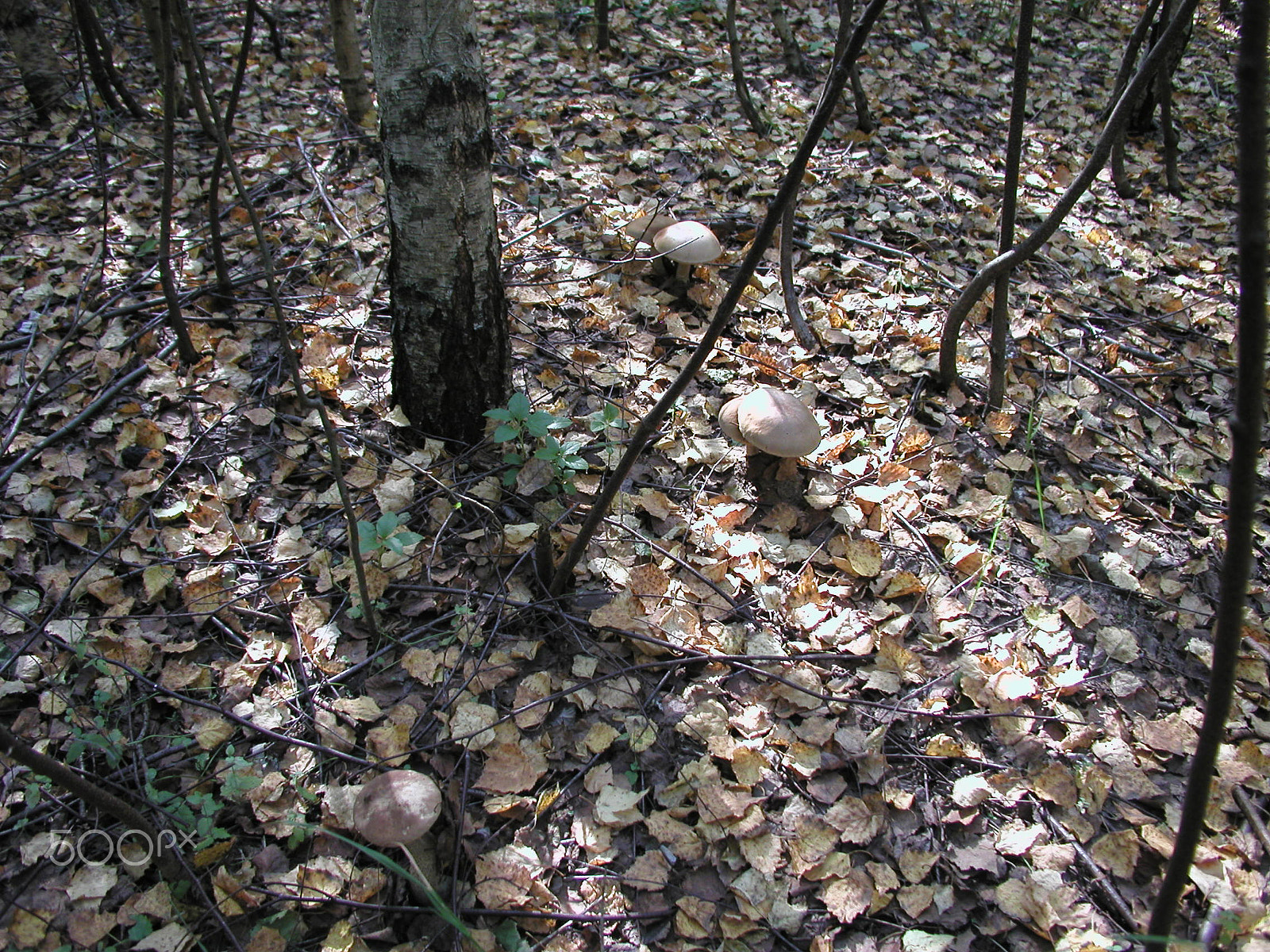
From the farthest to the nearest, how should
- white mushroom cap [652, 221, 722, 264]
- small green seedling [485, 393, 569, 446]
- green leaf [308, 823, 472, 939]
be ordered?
white mushroom cap [652, 221, 722, 264] → small green seedling [485, 393, 569, 446] → green leaf [308, 823, 472, 939]

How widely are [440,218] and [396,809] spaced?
73.6 inches

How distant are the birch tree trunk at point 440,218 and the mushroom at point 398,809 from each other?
1443 mm

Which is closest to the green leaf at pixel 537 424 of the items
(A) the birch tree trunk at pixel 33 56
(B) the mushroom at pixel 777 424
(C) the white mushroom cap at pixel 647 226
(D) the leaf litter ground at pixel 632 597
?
(D) the leaf litter ground at pixel 632 597

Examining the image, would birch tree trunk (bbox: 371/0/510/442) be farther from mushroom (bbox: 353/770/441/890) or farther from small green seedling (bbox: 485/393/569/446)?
mushroom (bbox: 353/770/441/890)

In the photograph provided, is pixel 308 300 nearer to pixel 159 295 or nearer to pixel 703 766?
pixel 159 295

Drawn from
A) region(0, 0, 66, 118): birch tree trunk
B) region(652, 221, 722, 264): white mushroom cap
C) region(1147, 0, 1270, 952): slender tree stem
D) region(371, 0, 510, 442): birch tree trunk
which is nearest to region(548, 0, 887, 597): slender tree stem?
region(1147, 0, 1270, 952): slender tree stem

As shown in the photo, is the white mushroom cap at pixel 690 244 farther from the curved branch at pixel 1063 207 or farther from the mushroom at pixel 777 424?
the curved branch at pixel 1063 207

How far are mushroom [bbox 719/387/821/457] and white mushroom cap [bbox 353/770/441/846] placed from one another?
5.28ft

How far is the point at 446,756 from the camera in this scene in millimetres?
2135

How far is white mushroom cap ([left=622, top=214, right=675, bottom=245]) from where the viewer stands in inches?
148

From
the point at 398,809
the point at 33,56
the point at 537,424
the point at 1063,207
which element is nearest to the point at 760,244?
the point at 537,424

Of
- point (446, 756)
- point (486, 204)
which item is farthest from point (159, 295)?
point (446, 756)

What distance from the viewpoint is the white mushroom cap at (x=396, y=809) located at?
68.5 inches

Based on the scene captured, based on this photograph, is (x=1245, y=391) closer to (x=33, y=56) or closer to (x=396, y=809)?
(x=396, y=809)
